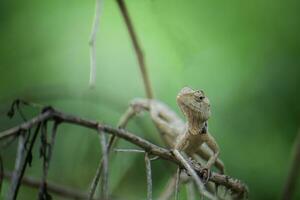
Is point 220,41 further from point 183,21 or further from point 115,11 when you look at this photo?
point 115,11

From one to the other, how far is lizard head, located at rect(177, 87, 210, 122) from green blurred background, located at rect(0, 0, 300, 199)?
4.95 feet

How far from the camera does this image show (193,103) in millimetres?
2523

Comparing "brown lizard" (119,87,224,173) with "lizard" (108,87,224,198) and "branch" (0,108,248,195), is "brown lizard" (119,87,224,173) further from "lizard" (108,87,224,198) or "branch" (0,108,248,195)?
"branch" (0,108,248,195)

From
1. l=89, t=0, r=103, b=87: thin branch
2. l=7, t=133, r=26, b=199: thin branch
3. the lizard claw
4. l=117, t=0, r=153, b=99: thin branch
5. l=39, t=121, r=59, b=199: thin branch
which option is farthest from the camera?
l=117, t=0, r=153, b=99: thin branch

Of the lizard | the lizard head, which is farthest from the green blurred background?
the lizard head

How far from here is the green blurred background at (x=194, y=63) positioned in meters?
4.27

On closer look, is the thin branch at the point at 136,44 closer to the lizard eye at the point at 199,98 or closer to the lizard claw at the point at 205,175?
the lizard eye at the point at 199,98

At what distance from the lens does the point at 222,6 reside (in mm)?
4629

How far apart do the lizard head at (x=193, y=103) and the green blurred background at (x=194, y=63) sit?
151cm

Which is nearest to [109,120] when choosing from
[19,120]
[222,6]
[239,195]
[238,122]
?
[19,120]

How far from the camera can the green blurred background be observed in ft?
14.0

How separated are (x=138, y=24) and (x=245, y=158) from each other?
129 cm

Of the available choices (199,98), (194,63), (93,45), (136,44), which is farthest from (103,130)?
(194,63)

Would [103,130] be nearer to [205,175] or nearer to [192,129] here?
[205,175]
